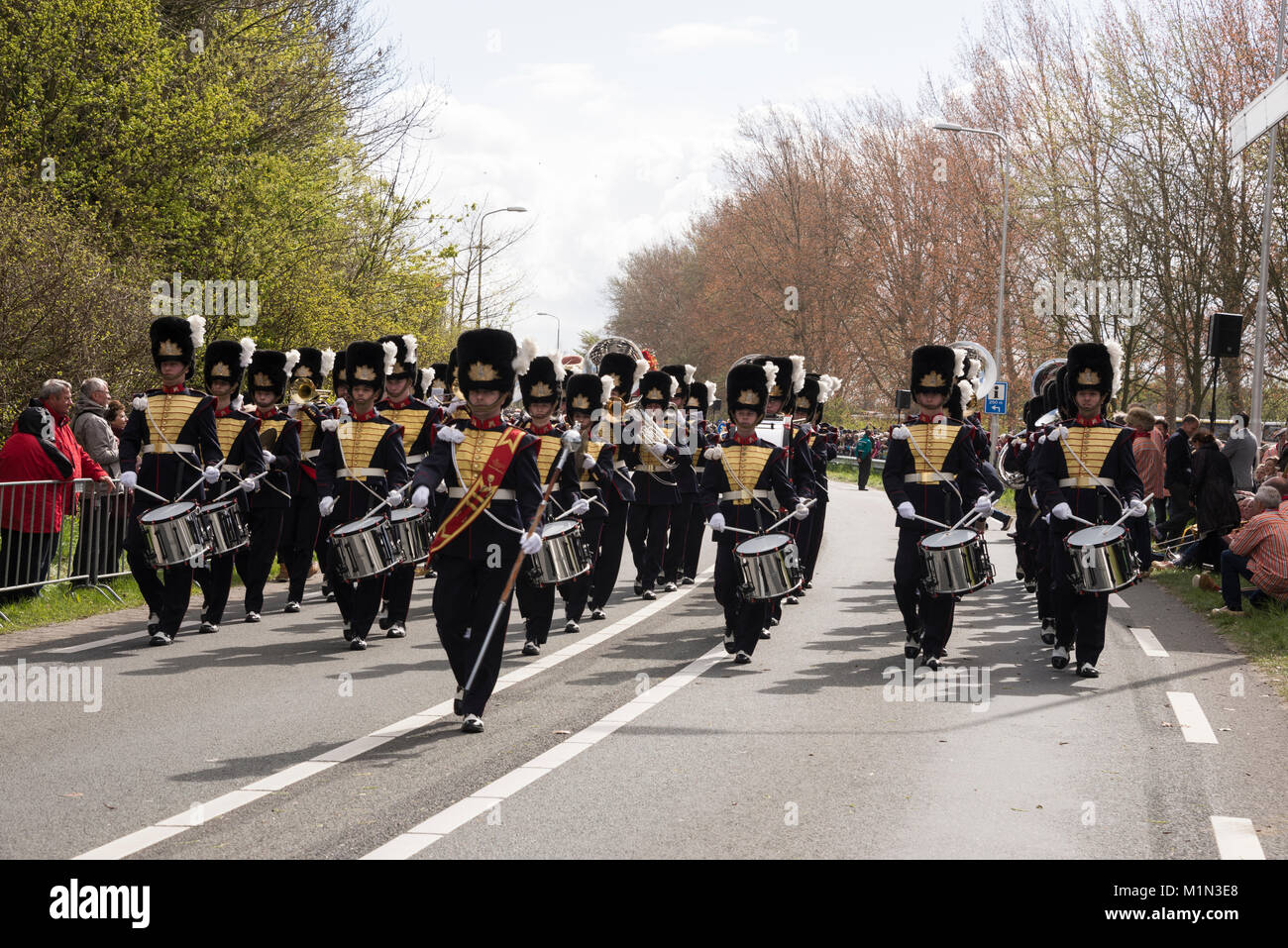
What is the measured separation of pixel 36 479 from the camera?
1316 cm

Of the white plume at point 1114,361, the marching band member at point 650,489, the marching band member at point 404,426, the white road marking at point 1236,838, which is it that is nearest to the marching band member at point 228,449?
the marching band member at point 404,426

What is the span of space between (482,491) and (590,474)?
465 centimetres

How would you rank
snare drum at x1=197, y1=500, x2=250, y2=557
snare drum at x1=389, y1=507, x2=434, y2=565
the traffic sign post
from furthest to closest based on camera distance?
the traffic sign post
snare drum at x1=197, y1=500, x2=250, y2=557
snare drum at x1=389, y1=507, x2=434, y2=565

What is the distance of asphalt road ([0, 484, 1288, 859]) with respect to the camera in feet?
20.3

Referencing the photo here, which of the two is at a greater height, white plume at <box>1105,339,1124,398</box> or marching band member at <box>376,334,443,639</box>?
white plume at <box>1105,339,1124,398</box>

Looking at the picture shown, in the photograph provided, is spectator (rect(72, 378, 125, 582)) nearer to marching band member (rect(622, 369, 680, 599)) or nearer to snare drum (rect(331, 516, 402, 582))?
snare drum (rect(331, 516, 402, 582))

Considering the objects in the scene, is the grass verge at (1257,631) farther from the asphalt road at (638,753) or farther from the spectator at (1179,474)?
the spectator at (1179,474)

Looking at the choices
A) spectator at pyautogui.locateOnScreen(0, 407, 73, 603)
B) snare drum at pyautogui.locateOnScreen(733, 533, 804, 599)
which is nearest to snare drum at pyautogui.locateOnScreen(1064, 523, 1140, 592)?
snare drum at pyautogui.locateOnScreen(733, 533, 804, 599)

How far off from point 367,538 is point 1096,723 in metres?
5.22

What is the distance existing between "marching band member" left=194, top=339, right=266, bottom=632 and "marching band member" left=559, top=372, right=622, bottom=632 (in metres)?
2.70

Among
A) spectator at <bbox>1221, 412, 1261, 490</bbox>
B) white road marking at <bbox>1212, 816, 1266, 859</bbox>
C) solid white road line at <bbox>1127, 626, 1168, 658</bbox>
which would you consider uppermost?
spectator at <bbox>1221, 412, 1261, 490</bbox>

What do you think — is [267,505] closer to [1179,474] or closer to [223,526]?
[223,526]

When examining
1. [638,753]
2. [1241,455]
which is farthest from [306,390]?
[1241,455]

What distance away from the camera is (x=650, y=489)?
15.5m
